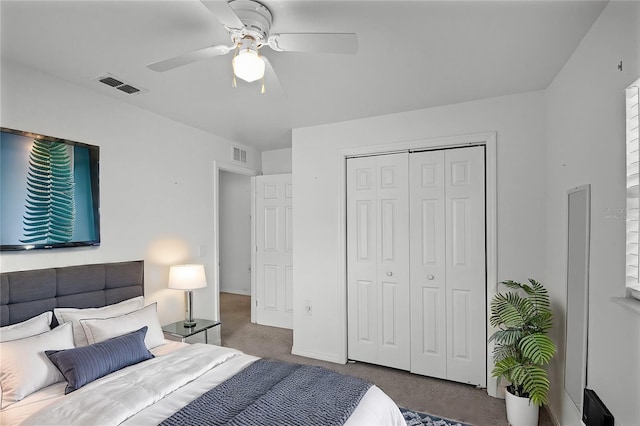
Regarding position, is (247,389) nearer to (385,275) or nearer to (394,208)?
(385,275)

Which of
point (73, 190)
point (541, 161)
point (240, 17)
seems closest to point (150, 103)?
point (73, 190)

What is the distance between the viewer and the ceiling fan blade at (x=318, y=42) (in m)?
1.49

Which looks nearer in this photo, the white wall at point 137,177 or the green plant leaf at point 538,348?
the green plant leaf at point 538,348

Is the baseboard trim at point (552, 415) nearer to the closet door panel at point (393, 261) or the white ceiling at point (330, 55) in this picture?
the closet door panel at point (393, 261)

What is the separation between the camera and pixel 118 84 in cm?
261

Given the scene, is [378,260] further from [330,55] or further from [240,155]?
[240,155]

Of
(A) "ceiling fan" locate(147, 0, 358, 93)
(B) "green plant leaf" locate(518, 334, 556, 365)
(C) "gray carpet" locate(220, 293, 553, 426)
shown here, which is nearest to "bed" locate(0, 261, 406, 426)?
(B) "green plant leaf" locate(518, 334, 556, 365)

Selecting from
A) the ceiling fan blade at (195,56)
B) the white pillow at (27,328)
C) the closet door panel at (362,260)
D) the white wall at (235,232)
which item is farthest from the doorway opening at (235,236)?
the ceiling fan blade at (195,56)

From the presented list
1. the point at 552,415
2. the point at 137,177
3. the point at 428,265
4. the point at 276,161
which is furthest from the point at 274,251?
the point at 552,415

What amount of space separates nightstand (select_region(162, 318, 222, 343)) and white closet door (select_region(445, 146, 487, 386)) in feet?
7.55

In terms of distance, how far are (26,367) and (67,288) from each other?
0.70m

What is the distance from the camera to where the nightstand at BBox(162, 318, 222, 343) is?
3089mm

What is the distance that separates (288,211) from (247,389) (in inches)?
122

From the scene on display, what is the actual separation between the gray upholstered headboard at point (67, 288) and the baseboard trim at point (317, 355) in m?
1.73
